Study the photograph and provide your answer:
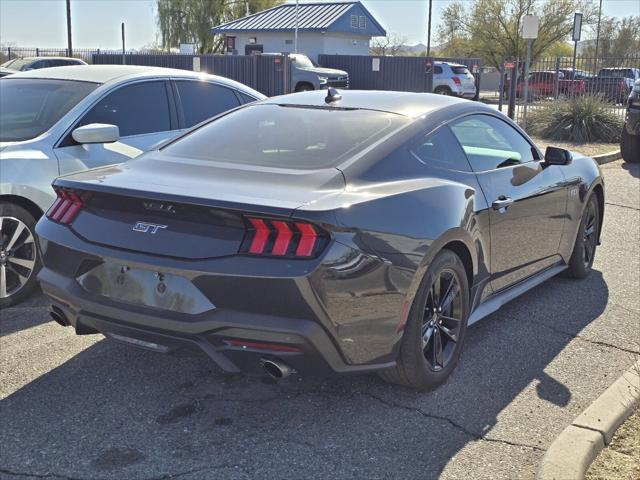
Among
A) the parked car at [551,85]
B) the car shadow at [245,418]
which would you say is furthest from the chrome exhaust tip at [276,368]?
the parked car at [551,85]

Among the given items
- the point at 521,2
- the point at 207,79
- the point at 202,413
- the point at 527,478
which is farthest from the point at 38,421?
the point at 521,2

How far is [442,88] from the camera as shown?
33938 millimetres

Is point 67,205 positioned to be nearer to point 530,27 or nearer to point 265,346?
point 265,346

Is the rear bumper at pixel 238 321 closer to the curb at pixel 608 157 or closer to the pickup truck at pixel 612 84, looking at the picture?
the curb at pixel 608 157

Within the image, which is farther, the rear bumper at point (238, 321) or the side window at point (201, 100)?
the side window at point (201, 100)

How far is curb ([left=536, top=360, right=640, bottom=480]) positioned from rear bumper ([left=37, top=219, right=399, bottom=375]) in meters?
0.84

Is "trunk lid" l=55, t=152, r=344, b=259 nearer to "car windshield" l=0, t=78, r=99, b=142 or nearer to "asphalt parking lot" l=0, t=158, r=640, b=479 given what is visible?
"asphalt parking lot" l=0, t=158, r=640, b=479

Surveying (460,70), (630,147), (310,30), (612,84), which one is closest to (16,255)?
(630,147)

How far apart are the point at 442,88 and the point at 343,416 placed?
31548 millimetres

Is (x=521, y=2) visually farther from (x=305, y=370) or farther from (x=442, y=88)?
(x=305, y=370)

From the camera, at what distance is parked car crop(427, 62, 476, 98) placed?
109 ft

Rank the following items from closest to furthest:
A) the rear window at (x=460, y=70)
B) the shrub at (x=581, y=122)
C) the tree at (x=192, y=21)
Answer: the shrub at (x=581, y=122)
the rear window at (x=460, y=70)
the tree at (x=192, y=21)

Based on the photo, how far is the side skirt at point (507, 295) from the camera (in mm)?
4516

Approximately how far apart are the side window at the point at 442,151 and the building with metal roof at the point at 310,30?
40.0 metres
